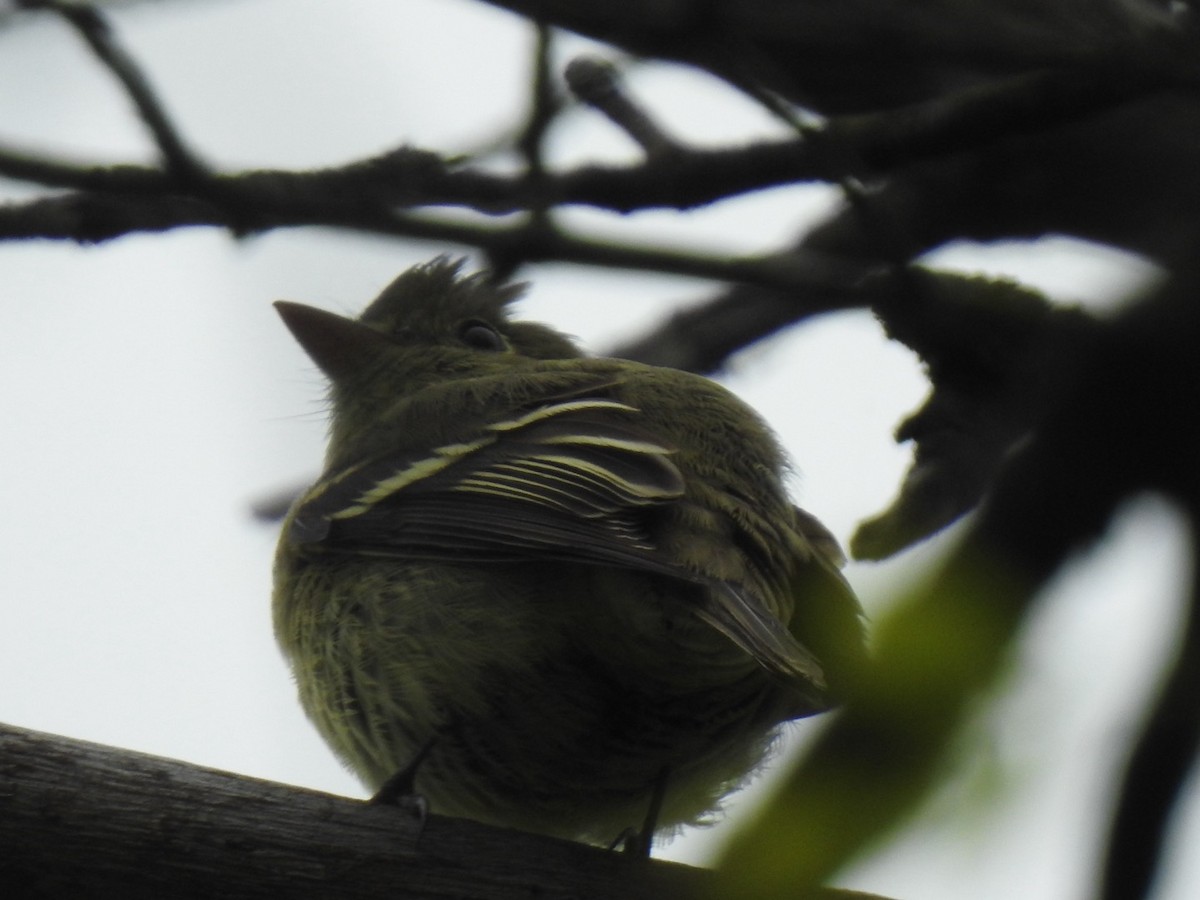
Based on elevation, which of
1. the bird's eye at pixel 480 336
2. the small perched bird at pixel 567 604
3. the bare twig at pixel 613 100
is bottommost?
the small perched bird at pixel 567 604

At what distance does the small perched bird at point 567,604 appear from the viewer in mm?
3637

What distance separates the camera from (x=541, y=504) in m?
3.95

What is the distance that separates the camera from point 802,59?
5387 millimetres

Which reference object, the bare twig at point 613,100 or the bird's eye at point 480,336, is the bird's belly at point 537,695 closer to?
the bare twig at point 613,100

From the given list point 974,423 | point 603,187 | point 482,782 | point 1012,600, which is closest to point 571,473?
point 482,782

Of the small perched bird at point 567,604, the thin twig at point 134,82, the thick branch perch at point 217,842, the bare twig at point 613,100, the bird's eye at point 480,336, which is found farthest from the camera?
the bird's eye at point 480,336

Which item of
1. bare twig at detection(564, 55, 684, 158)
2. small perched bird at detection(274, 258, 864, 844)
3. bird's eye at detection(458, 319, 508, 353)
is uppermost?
bare twig at detection(564, 55, 684, 158)

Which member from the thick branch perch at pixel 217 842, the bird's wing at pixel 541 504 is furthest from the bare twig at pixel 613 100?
the thick branch perch at pixel 217 842

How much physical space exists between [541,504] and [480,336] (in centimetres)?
207

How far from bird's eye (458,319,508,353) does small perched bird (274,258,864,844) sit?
1057 millimetres

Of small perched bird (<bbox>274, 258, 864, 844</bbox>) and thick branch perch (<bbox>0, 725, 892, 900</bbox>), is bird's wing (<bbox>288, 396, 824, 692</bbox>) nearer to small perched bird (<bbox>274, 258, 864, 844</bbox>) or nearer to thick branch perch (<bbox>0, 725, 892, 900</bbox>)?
small perched bird (<bbox>274, 258, 864, 844</bbox>)

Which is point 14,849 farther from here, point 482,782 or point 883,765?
point 883,765

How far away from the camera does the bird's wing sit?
3.48 meters

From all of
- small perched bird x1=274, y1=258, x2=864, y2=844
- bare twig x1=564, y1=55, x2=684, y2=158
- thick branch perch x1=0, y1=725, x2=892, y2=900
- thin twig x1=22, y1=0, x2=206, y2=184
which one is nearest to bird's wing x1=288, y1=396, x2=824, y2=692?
small perched bird x1=274, y1=258, x2=864, y2=844
